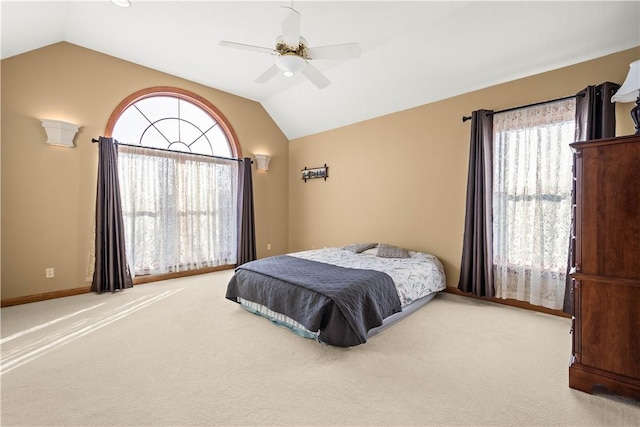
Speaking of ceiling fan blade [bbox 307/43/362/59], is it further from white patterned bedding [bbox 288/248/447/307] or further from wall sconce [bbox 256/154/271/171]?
wall sconce [bbox 256/154/271/171]

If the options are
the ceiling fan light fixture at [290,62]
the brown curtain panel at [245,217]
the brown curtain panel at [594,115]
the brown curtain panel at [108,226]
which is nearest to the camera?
the ceiling fan light fixture at [290,62]

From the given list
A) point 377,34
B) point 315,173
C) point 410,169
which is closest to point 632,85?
point 377,34

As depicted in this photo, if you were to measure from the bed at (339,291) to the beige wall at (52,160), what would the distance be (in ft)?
7.28

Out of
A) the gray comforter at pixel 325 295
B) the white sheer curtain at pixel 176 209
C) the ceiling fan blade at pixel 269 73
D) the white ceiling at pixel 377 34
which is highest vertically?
the white ceiling at pixel 377 34

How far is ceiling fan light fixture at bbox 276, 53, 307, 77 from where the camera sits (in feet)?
7.86

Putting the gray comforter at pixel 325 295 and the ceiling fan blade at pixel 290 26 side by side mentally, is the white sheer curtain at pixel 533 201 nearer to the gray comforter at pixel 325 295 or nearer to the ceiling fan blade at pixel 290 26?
the gray comforter at pixel 325 295

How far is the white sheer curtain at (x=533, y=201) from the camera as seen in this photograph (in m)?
2.99

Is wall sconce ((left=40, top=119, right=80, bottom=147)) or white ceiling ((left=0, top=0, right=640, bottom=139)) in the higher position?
white ceiling ((left=0, top=0, right=640, bottom=139))

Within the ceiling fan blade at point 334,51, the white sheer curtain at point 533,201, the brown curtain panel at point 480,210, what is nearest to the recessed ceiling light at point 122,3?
the ceiling fan blade at point 334,51

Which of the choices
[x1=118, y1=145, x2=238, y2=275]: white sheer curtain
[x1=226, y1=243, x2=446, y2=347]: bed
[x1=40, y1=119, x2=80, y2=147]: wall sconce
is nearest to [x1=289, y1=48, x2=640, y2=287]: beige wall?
[x1=226, y1=243, x2=446, y2=347]: bed

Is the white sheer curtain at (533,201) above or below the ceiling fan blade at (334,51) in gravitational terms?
below

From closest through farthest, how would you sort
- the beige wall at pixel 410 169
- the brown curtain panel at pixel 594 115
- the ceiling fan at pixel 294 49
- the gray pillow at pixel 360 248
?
1. the ceiling fan at pixel 294 49
2. the brown curtain panel at pixel 594 115
3. the beige wall at pixel 410 169
4. the gray pillow at pixel 360 248

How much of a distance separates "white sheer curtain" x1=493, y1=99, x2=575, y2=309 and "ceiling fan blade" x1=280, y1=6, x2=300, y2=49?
2.54m

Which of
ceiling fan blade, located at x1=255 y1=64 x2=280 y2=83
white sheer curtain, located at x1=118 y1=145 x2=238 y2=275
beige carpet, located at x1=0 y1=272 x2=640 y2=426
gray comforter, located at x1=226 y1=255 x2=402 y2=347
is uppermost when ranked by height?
ceiling fan blade, located at x1=255 y1=64 x2=280 y2=83
